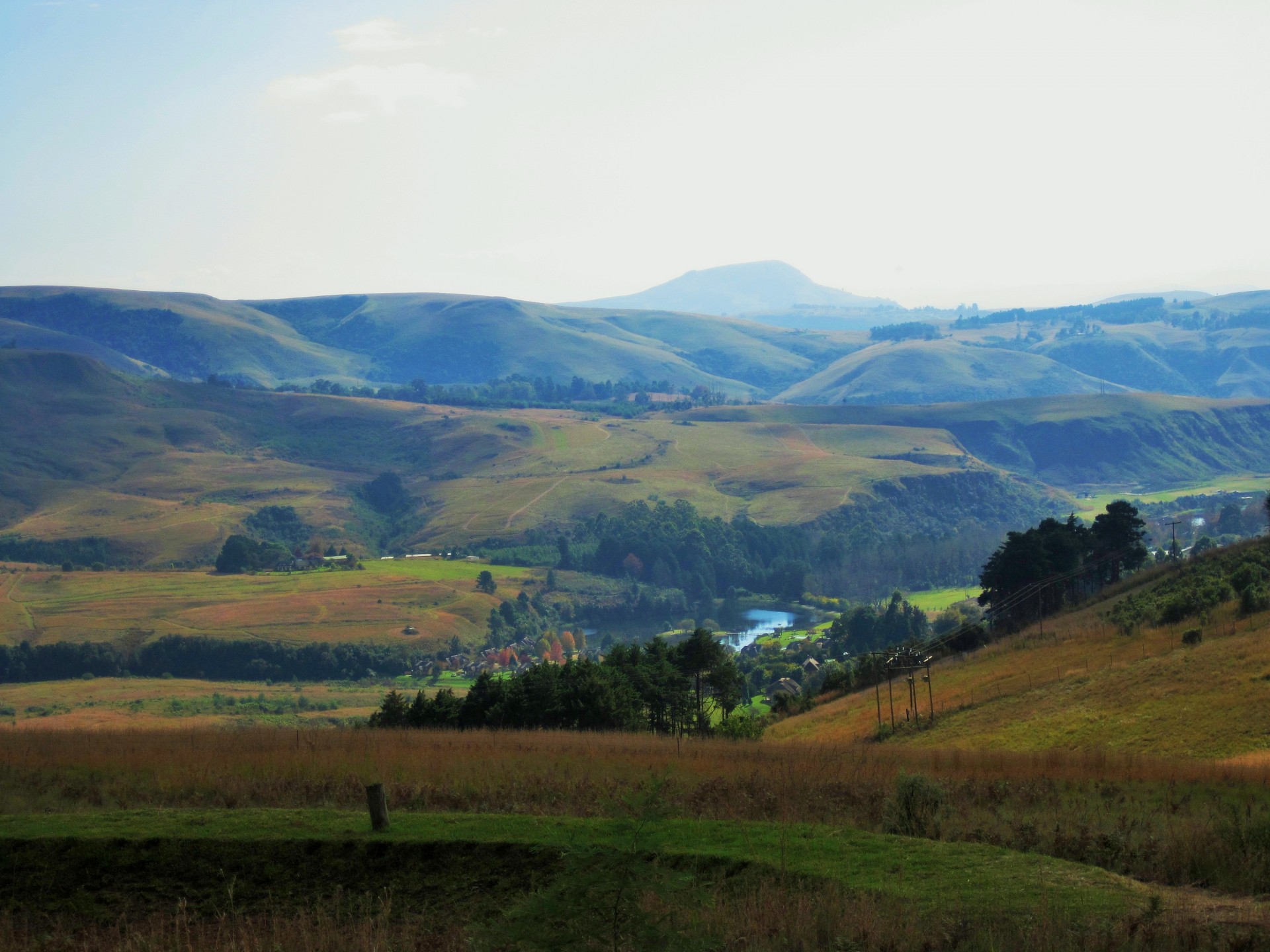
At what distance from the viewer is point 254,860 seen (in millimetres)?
13758

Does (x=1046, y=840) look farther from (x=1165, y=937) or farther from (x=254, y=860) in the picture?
(x=254, y=860)

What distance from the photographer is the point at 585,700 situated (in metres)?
38.0

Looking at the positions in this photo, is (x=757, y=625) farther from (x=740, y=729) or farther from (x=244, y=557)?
(x=740, y=729)

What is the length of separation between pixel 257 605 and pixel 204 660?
17.7m

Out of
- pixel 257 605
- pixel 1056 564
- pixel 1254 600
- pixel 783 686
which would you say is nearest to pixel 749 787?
pixel 1254 600

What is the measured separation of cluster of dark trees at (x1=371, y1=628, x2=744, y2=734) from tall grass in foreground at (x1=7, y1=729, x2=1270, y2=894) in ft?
43.0

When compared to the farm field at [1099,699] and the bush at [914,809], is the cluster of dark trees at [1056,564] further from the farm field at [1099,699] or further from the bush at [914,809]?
the bush at [914,809]

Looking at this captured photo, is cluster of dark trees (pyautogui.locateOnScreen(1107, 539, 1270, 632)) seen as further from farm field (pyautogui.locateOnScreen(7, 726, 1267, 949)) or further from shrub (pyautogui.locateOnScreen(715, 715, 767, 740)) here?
farm field (pyautogui.locateOnScreen(7, 726, 1267, 949))

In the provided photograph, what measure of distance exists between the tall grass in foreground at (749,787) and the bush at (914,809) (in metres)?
0.08

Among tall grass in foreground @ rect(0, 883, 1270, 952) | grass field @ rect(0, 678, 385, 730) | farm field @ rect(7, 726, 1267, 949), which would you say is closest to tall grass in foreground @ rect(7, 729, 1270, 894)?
farm field @ rect(7, 726, 1267, 949)

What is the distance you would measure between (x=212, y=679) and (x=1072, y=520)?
9128 centimetres

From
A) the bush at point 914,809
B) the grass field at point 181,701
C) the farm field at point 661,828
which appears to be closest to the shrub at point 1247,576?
the farm field at point 661,828

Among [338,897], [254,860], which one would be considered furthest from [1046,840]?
[254,860]

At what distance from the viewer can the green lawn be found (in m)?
11.6
